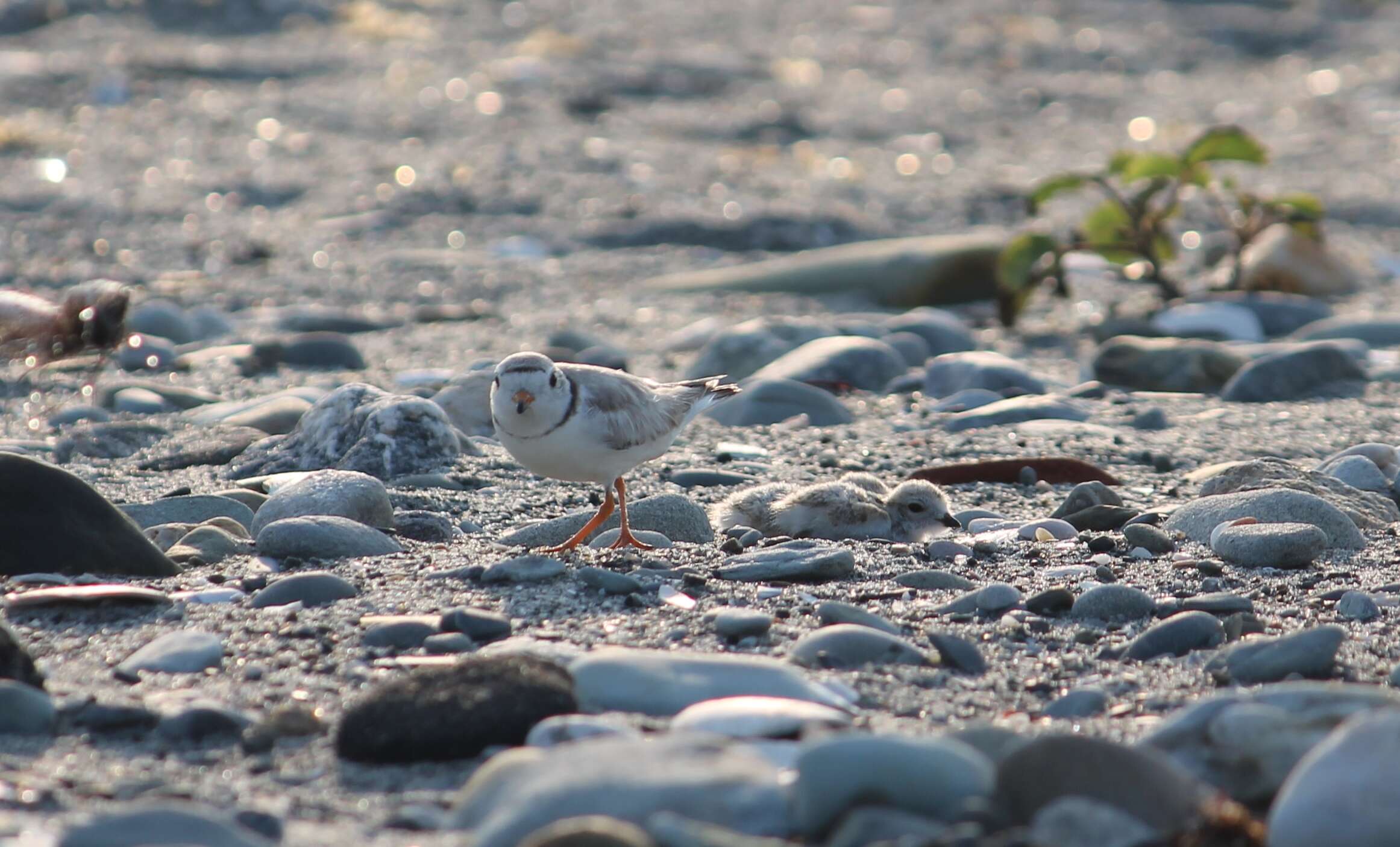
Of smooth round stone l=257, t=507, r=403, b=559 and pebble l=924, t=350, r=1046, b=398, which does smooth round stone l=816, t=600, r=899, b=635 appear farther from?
pebble l=924, t=350, r=1046, b=398

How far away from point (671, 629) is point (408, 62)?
1100 centimetres

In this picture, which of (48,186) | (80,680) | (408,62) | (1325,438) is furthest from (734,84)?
(80,680)

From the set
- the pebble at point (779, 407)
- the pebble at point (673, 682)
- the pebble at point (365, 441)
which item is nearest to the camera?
the pebble at point (673, 682)

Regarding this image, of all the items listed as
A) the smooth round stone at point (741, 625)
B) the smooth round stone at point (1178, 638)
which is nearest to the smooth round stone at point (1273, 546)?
the smooth round stone at point (1178, 638)

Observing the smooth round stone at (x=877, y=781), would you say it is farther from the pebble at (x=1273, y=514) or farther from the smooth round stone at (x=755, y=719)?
the pebble at (x=1273, y=514)

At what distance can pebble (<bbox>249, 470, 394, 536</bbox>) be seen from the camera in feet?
12.6

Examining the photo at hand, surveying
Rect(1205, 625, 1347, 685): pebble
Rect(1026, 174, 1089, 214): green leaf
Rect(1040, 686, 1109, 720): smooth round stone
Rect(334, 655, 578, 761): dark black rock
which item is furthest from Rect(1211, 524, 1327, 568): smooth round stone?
Rect(1026, 174, 1089, 214): green leaf

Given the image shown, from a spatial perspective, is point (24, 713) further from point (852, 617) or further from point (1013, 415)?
point (1013, 415)

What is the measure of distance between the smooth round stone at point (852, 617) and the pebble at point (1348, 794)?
1148 mm

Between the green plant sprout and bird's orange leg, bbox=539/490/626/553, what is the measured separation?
3702 millimetres

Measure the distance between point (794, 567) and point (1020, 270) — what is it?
393 centimetres

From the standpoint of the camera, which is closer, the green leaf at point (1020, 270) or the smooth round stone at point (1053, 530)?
the smooth round stone at point (1053, 530)

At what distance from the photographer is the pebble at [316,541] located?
354cm

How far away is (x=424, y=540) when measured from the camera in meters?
3.83
